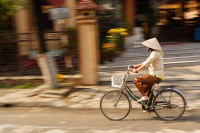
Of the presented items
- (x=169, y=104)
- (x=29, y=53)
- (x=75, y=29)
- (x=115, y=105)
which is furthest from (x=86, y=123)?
(x=29, y=53)

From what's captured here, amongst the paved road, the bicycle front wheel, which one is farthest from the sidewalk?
the bicycle front wheel

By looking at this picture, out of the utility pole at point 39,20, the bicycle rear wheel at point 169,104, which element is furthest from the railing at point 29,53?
the bicycle rear wheel at point 169,104

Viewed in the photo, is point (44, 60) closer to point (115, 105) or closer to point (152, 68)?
point (115, 105)

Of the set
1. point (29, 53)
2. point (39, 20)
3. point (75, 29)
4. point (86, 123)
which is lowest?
point (86, 123)

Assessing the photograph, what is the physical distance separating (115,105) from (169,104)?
1133 millimetres

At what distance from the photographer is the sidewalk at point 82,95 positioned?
19.5 feet

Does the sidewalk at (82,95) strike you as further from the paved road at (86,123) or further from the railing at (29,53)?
the railing at (29,53)

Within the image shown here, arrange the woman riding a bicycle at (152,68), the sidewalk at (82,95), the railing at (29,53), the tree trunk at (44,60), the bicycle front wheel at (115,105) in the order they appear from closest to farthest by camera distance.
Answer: the woman riding a bicycle at (152,68), the bicycle front wheel at (115,105), the sidewalk at (82,95), the tree trunk at (44,60), the railing at (29,53)

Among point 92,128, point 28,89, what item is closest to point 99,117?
point 92,128

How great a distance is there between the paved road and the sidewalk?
459mm

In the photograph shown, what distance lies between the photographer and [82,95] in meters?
6.48

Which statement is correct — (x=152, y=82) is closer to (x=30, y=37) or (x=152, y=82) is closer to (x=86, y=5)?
(x=86, y=5)

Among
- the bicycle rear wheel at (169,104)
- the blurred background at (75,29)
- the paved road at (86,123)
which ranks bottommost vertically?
the paved road at (86,123)

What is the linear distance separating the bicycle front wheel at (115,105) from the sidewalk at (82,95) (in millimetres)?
732
